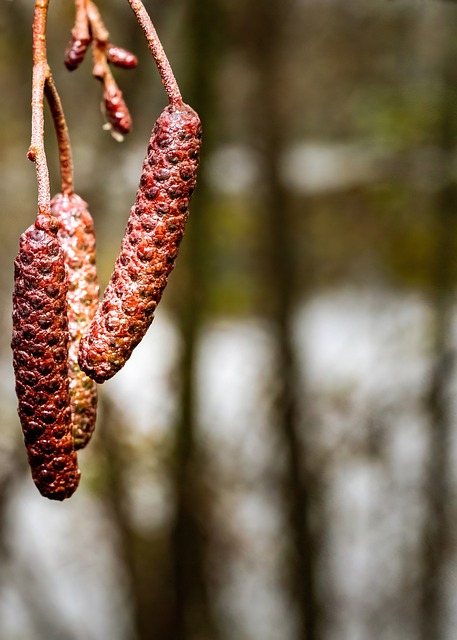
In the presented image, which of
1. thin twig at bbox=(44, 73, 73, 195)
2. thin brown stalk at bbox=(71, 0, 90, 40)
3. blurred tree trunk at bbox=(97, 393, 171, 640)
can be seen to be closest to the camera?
thin twig at bbox=(44, 73, 73, 195)

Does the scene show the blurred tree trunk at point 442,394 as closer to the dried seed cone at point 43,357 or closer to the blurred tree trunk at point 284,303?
the blurred tree trunk at point 284,303

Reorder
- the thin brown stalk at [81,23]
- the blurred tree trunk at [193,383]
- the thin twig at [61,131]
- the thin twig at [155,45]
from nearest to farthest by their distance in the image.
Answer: the thin twig at [155,45] < the thin twig at [61,131] < the thin brown stalk at [81,23] < the blurred tree trunk at [193,383]

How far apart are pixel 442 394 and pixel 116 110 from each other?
2.87m

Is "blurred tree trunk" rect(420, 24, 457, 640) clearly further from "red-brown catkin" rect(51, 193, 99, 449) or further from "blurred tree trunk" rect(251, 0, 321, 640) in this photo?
"red-brown catkin" rect(51, 193, 99, 449)

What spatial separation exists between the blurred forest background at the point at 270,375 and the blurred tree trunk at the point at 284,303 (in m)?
0.01

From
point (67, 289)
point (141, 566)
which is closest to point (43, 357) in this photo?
point (67, 289)

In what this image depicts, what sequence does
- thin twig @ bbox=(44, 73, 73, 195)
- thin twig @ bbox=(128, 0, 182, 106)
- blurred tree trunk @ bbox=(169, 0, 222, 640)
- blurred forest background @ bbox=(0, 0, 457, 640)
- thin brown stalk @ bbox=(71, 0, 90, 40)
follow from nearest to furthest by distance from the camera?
thin twig @ bbox=(128, 0, 182, 106) → thin twig @ bbox=(44, 73, 73, 195) → thin brown stalk @ bbox=(71, 0, 90, 40) → blurred tree trunk @ bbox=(169, 0, 222, 640) → blurred forest background @ bbox=(0, 0, 457, 640)

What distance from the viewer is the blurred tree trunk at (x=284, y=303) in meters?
3.26

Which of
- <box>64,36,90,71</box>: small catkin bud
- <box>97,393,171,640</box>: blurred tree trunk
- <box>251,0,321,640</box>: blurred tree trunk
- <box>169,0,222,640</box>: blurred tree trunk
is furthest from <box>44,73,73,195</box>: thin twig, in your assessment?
<box>97,393,171,640</box>: blurred tree trunk

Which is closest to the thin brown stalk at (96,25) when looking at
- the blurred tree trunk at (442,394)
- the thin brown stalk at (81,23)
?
the thin brown stalk at (81,23)

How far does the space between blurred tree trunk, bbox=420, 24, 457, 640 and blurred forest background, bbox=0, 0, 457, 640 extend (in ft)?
0.04

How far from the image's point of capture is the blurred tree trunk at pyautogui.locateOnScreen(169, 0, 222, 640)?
2961mm

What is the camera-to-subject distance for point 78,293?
0.90 m

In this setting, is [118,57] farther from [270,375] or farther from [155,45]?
[270,375]
